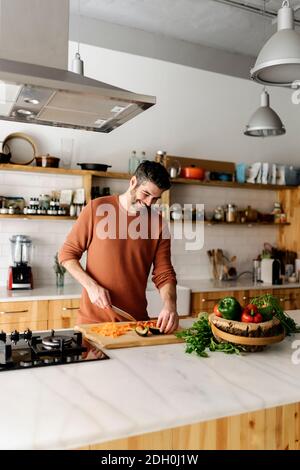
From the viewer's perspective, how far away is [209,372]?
68.9 inches

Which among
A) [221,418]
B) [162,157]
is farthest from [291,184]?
[221,418]

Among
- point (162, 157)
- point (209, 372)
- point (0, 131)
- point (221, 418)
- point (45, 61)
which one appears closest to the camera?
point (221, 418)

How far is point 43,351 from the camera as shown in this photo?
192 cm

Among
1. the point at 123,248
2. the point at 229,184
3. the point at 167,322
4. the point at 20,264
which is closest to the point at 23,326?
the point at 20,264

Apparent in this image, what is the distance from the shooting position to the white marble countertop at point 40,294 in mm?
3791

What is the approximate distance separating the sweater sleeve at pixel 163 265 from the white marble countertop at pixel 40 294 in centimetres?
144

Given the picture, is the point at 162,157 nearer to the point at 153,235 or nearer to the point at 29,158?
the point at 29,158

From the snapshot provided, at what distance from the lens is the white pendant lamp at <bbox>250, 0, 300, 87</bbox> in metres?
2.42

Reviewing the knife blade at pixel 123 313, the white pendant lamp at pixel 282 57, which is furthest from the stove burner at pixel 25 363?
the white pendant lamp at pixel 282 57

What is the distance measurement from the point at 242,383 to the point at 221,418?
236 millimetres

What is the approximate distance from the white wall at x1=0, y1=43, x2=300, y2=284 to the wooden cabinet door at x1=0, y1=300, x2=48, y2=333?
75 centimetres

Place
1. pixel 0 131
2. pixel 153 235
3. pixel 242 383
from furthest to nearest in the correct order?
pixel 0 131 < pixel 153 235 < pixel 242 383

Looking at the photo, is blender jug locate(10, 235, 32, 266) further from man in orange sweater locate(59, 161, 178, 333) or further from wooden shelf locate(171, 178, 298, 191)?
man in orange sweater locate(59, 161, 178, 333)

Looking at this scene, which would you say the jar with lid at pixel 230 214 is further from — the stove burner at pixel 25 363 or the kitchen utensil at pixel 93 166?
the stove burner at pixel 25 363
